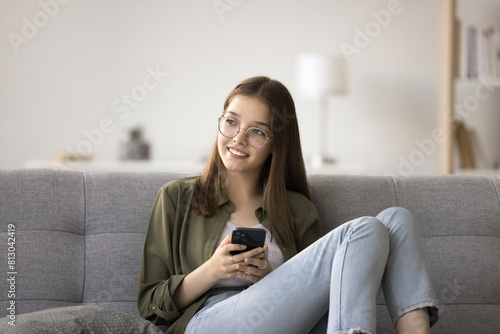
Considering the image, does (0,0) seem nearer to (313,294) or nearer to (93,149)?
(93,149)

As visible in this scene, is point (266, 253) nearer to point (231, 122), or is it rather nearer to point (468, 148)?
point (231, 122)

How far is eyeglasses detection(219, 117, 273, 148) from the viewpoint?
6.21 feet

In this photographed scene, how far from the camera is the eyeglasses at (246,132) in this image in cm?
189

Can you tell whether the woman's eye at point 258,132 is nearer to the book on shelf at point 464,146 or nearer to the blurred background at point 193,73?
the blurred background at point 193,73

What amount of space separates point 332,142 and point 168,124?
3.97 feet

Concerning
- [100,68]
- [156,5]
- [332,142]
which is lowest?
[332,142]

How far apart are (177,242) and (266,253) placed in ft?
0.94

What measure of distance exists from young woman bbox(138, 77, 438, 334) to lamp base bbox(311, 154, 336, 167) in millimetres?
2387

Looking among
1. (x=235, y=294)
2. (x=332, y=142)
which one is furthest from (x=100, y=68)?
(x=235, y=294)

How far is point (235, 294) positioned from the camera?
5.78 feet

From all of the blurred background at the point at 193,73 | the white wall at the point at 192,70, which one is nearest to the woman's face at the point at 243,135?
the blurred background at the point at 193,73

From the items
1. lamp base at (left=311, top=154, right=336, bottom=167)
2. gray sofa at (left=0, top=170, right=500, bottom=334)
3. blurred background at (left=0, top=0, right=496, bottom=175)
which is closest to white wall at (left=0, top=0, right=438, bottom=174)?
blurred background at (left=0, top=0, right=496, bottom=175)

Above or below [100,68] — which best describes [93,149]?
below

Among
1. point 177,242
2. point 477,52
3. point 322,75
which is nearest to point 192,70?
point 322,75
